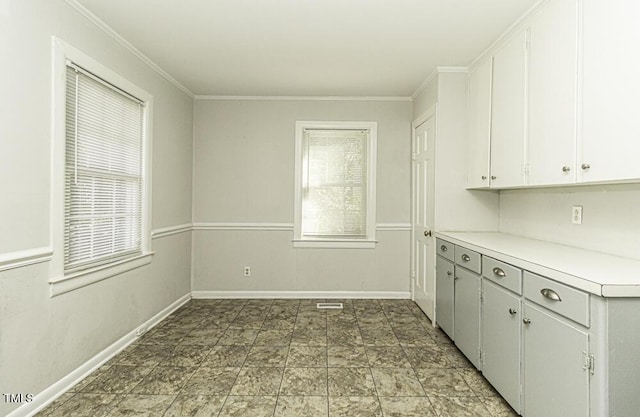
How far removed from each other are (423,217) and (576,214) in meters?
1.73

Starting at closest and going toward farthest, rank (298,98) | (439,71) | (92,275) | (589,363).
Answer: (589,363)
(92,275)
(439,71)
(298,98)

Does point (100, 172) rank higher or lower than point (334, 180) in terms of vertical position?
lower

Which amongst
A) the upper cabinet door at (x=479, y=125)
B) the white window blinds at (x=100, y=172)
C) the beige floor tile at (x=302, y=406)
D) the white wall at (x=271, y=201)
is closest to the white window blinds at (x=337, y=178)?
the white wall at (x=271, y=201)

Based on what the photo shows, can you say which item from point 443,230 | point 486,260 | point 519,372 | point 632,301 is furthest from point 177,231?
point 632,301

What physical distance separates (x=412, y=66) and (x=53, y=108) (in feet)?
9.50

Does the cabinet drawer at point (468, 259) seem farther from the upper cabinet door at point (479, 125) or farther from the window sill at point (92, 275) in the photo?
the window sill at point (92, 275)

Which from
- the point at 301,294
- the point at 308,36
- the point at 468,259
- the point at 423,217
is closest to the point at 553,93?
the point at 468,259

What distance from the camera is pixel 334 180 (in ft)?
15.0

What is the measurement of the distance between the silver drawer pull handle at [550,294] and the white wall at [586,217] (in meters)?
0.63

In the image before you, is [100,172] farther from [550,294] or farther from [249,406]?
[550,294]

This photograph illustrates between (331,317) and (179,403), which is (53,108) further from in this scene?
(331,317)

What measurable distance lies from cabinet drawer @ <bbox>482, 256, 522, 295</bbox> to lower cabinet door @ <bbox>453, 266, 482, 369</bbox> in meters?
0.17

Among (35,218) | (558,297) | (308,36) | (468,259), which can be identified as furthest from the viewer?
(308,36)

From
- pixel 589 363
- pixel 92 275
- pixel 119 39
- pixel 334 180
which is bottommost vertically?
pixel 589 363
